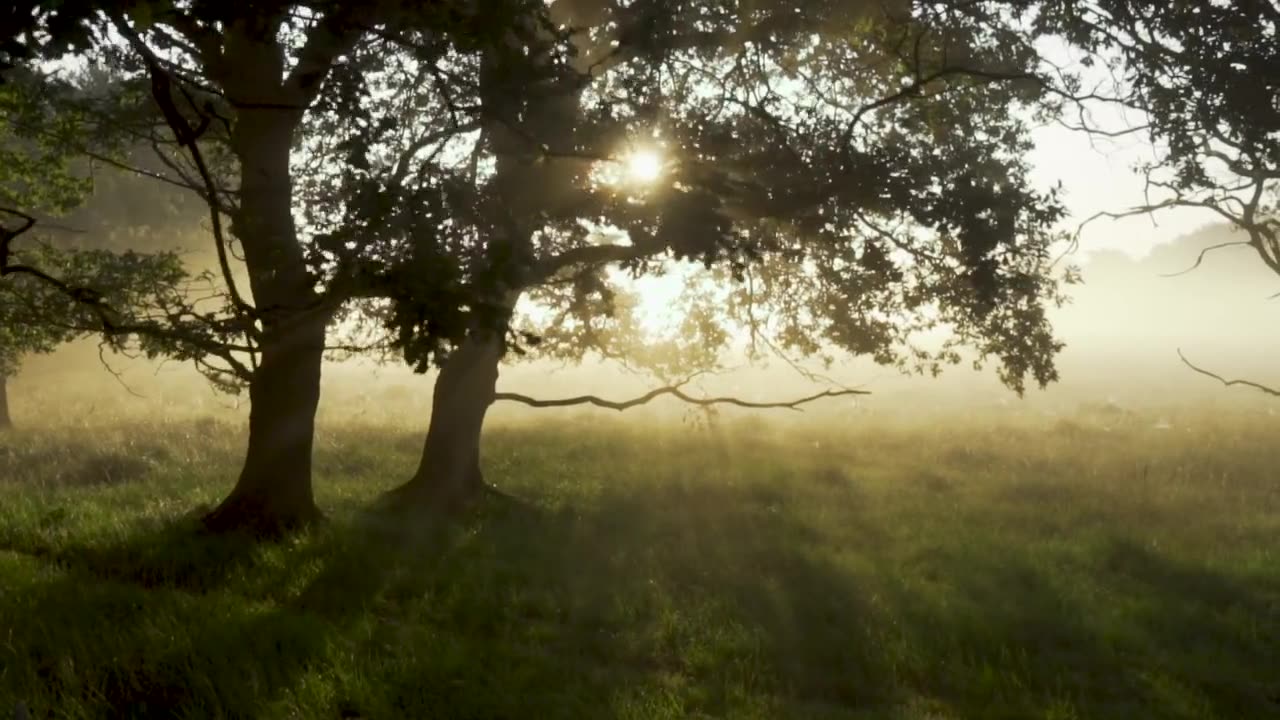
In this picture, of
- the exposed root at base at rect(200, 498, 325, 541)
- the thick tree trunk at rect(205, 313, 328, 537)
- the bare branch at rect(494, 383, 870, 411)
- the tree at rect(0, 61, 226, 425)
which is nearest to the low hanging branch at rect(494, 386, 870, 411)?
the bare branch at rect(494, 383, 870, 411)

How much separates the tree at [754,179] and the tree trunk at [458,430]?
3 centimetres

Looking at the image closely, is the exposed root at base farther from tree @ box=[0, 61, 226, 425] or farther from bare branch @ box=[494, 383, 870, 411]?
bare branch @ box=[494, 383, 870, 411]

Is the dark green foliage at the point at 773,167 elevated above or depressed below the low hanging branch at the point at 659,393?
above

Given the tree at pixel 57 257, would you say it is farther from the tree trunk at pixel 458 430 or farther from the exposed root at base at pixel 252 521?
the tree trunk at pixel 458 430

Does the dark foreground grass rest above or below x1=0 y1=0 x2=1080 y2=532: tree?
below

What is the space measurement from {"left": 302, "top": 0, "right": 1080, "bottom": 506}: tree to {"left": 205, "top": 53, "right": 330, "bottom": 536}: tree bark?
1.05m

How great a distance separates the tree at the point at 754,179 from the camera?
10.4 m

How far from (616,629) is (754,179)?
247 inches

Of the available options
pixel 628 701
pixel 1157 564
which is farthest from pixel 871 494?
pixel 628 701

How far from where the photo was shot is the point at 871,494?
14633mm

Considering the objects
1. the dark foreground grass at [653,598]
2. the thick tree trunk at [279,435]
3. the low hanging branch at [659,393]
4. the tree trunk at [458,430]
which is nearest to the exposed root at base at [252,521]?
the thick tree trunk at [279,435]

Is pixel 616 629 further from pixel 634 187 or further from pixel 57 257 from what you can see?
pixel 57 257

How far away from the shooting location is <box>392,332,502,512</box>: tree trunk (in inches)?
507

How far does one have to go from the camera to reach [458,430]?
13.3m
